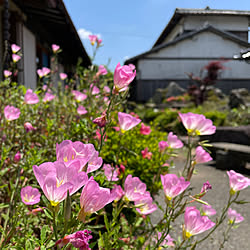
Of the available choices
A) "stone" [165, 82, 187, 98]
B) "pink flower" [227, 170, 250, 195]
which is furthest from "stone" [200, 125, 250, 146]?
"stone" [165, 82, 187, 98]

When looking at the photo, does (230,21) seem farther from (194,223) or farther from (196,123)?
(194,223)

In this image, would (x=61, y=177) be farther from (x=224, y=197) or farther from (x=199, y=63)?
(x=199, y=63)

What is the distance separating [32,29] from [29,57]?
53 centimetres

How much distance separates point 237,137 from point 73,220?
441 centimetres

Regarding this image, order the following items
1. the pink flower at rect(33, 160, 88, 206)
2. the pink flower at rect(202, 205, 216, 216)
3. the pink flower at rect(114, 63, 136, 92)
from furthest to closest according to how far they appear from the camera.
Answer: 1. the pink flower at rect(202, 205, 216, 216)
2. the pink flower at rect(114, 63, 136, 92)
3. the pink flower at rect(33, 160, 88, 206)

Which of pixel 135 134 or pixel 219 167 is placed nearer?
pixel 135 134

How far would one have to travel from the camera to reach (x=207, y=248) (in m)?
1.43

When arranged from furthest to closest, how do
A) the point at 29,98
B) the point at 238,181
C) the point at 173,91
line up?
1. the point at 173,91
2. the point at 29,98
3. the point at 238,181

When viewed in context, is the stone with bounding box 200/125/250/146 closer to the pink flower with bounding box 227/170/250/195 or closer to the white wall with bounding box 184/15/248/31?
the white wall with bounding box 184/15/248/31

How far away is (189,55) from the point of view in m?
14.2

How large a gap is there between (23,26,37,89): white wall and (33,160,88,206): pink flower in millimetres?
4652

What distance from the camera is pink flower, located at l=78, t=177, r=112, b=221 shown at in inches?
17.2

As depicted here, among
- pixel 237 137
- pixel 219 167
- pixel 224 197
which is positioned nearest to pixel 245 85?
pixel 237 137

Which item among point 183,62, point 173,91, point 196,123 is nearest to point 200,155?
point 196,123
